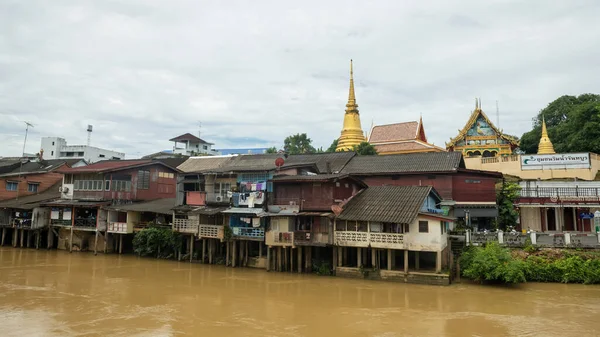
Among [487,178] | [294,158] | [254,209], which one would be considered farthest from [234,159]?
[487,178]

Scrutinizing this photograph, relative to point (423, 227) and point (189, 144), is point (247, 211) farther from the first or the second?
point (189, 144)

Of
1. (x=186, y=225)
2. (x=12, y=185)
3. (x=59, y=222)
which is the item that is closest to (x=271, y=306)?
(x=186, y=225)

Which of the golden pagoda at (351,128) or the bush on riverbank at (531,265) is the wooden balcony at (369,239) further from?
the golden pagoda at (351,128)

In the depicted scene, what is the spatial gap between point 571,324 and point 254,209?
16948 mm

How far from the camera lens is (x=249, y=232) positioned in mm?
25953

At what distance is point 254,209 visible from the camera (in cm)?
2570

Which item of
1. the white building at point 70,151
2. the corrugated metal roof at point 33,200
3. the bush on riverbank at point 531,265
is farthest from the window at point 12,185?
the bush on riverbank at point 531,265

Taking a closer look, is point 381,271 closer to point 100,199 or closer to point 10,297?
point 10,297

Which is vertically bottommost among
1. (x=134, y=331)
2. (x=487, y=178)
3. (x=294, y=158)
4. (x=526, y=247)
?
(x=134, y=331)

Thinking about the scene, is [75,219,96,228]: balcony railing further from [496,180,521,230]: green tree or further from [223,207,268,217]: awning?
[496,180,521,230]: green tree

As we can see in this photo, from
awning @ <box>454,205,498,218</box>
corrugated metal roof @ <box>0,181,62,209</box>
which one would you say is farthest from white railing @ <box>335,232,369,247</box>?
corrugated metal roof @ <box>0,181,62,209</box>

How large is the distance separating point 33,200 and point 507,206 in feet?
129

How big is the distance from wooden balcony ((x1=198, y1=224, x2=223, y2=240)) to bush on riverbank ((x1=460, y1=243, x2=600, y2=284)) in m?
14.7

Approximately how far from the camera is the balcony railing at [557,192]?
29.2 m
